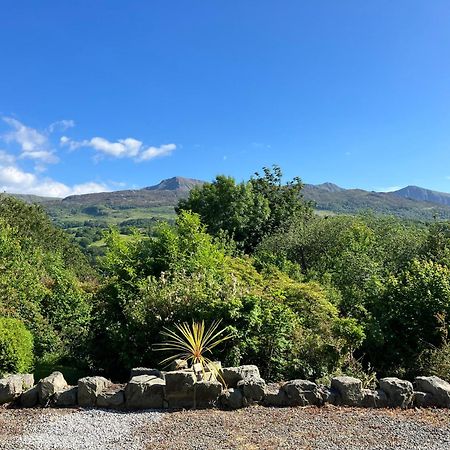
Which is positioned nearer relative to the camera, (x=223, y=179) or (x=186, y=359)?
(x=186, y=359)

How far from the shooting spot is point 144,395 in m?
6.96

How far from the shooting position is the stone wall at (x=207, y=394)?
6.86 m

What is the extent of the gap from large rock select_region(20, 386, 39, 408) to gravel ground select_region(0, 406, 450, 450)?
0.23 meters

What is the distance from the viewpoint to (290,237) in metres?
24.2

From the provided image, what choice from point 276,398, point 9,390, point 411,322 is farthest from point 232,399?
point 411,322

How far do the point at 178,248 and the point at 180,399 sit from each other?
4996 mm

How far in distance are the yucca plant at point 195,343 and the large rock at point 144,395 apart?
0.70m

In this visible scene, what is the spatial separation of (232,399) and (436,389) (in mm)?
Answer: 3084

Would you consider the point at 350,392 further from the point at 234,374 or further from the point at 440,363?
the point at 440,363

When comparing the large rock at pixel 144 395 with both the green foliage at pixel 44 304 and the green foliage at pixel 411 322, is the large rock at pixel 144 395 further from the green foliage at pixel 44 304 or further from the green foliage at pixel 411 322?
the green foliage at pixel 411 322

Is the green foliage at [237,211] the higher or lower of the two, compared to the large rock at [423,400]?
higher

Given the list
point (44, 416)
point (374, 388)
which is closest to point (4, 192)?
point (44, 416)

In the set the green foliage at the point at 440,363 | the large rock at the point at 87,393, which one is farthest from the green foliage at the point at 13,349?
the green foliage at the point at 440,363

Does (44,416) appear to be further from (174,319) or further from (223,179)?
(223,179)
